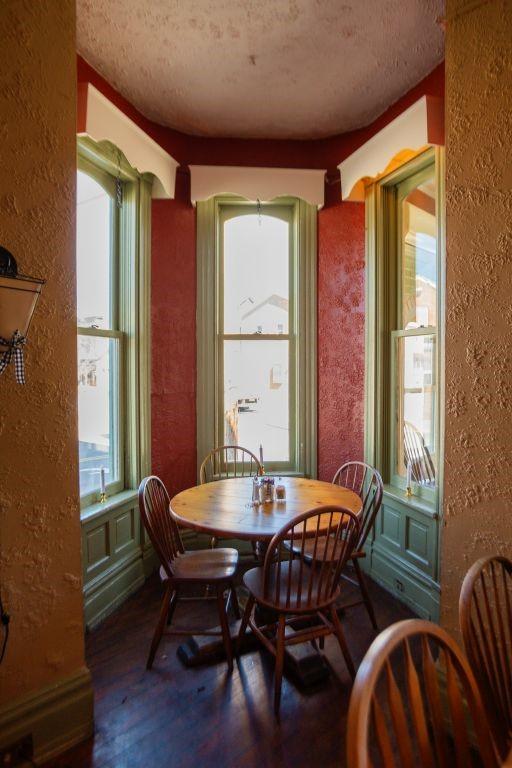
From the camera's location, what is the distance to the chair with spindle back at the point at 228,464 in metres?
3.28

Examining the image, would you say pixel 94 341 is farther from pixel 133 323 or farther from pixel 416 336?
pixel 416 336

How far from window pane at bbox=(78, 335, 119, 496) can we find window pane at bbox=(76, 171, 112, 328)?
171 millimetres

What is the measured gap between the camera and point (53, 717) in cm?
164

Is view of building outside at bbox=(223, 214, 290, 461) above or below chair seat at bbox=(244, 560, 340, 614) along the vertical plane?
above

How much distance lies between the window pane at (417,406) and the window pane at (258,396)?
896 mm

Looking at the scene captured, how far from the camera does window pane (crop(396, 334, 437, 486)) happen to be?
275 cm

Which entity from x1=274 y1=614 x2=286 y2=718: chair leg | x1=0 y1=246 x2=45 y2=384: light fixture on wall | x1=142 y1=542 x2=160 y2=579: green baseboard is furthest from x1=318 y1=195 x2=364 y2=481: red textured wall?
x1=0 y1=246 x2=45 y2=384: light fixture on wall

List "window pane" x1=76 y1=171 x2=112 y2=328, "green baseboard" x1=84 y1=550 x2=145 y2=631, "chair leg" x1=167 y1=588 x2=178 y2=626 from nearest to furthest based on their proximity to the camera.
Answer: "chair leg" x1=167 y1=588 x2=178 y2=626
"green baseboard" x1=84 y1=550 x2=145 y2=631
"window pane" x1=76 y1=171 x2=112 y2=328

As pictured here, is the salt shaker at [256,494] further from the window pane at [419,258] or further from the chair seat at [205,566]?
the window pane at [419,258]

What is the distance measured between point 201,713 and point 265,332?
245cm

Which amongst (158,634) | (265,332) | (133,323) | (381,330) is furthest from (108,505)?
(381,330)

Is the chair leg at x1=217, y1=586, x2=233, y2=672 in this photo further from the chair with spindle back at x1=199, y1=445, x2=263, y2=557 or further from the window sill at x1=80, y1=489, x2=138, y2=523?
the chair with spindle back at x1=199, y1=445, x2=263, y2=557

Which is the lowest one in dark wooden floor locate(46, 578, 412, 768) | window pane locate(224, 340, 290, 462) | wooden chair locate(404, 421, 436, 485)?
dark wooden floor locate(46, 578, 412, 768)

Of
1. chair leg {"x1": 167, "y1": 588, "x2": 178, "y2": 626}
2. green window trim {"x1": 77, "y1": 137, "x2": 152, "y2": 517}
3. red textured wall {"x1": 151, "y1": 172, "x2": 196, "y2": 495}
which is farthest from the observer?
red textured wall {"x1": 151, "y1": 172, "x2": 196, "y2": 495}
